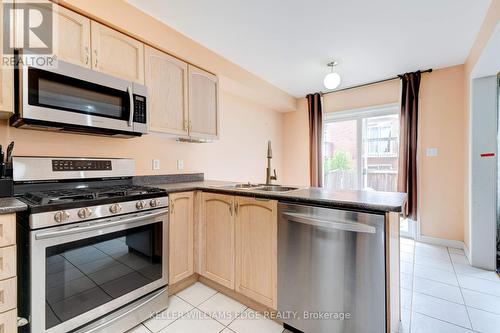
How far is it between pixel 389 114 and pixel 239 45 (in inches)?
105

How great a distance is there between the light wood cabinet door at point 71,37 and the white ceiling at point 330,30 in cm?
49

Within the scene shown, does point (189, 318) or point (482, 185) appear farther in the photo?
point (482, 185)

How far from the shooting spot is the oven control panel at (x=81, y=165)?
169 centimetres

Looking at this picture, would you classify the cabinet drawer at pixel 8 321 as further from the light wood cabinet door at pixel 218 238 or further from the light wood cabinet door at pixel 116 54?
the light wood cabinet door at pixel 116 54

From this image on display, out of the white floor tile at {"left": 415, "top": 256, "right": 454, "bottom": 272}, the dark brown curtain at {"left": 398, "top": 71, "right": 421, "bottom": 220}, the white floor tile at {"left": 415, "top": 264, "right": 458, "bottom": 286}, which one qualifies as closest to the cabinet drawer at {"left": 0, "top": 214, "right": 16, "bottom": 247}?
the white floor tile at {"left": 415, "top": 264, "right": 458, "bottom": 286}

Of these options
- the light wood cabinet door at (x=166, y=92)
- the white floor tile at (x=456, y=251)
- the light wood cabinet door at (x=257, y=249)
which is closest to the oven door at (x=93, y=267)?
the light wood cabinet door at (x=257, y=249)

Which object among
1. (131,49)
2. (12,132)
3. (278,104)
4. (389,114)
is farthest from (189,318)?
(389,114)

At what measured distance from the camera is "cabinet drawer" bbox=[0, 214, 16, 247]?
110 centimetres

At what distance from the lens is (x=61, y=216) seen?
1.22 meters

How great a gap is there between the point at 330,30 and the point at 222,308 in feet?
9.09

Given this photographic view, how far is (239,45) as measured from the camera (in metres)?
2.54

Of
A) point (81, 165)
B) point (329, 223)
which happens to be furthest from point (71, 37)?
point (329, 223)

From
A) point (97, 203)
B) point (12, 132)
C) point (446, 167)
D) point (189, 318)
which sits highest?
point (12, 132)

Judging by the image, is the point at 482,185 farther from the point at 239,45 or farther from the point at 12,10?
→ the point at 12,10
